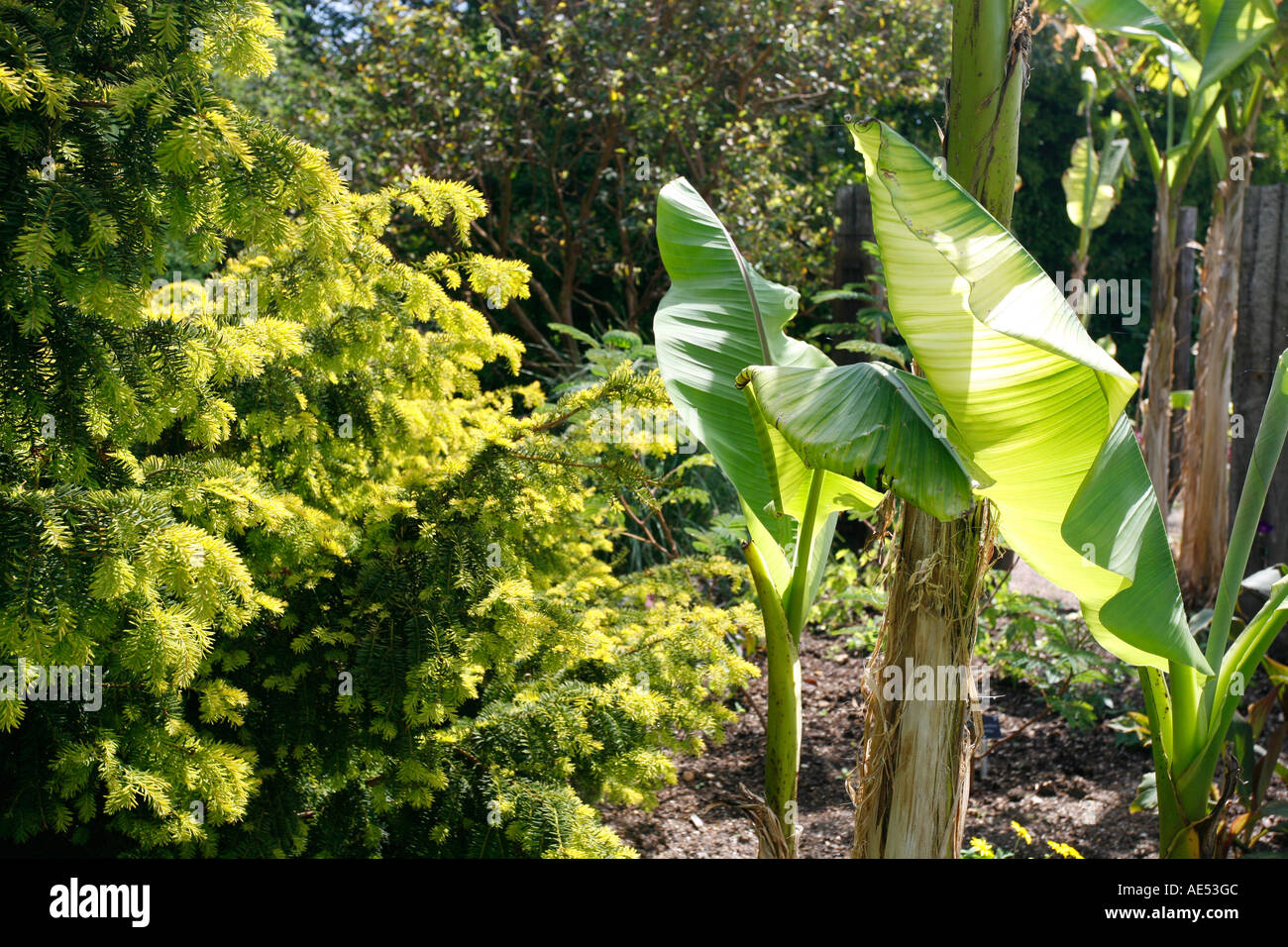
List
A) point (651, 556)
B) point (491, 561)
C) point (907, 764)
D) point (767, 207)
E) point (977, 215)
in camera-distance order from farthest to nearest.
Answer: point (767, 207)
point (651, 556)
point (491, 561)
point (907, 764)
point (977, 215)

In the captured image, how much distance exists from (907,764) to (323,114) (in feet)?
21.6

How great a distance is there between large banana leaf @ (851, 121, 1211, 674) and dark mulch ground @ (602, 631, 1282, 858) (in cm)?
165

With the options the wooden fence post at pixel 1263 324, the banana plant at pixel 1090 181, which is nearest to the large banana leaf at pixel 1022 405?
the wooden fence post at pixel 1263 324

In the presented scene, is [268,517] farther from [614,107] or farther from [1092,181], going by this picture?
[1092,181]

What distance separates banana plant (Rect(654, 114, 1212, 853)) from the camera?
5.20ft

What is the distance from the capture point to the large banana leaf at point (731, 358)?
2184 millimetres

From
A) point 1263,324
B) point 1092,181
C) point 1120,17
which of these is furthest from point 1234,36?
point 1092,181

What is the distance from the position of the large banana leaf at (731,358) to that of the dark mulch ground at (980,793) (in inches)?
50.1

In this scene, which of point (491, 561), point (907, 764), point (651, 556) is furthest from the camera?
point (651, 556)

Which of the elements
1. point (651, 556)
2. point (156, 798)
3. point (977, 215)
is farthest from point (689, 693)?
point (651, 556)

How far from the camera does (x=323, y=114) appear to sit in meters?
6.92

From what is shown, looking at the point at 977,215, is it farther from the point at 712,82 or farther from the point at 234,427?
the point at 712,82

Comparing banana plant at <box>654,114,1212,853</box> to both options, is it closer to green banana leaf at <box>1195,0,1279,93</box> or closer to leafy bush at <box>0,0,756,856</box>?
leafy bush at <box>0,0,756,856</box>

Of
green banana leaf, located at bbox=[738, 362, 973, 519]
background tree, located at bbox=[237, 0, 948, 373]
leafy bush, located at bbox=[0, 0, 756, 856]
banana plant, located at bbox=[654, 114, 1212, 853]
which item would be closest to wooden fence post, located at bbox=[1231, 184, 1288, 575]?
background tree, located at bbox=[237, 0, 948, 373]
